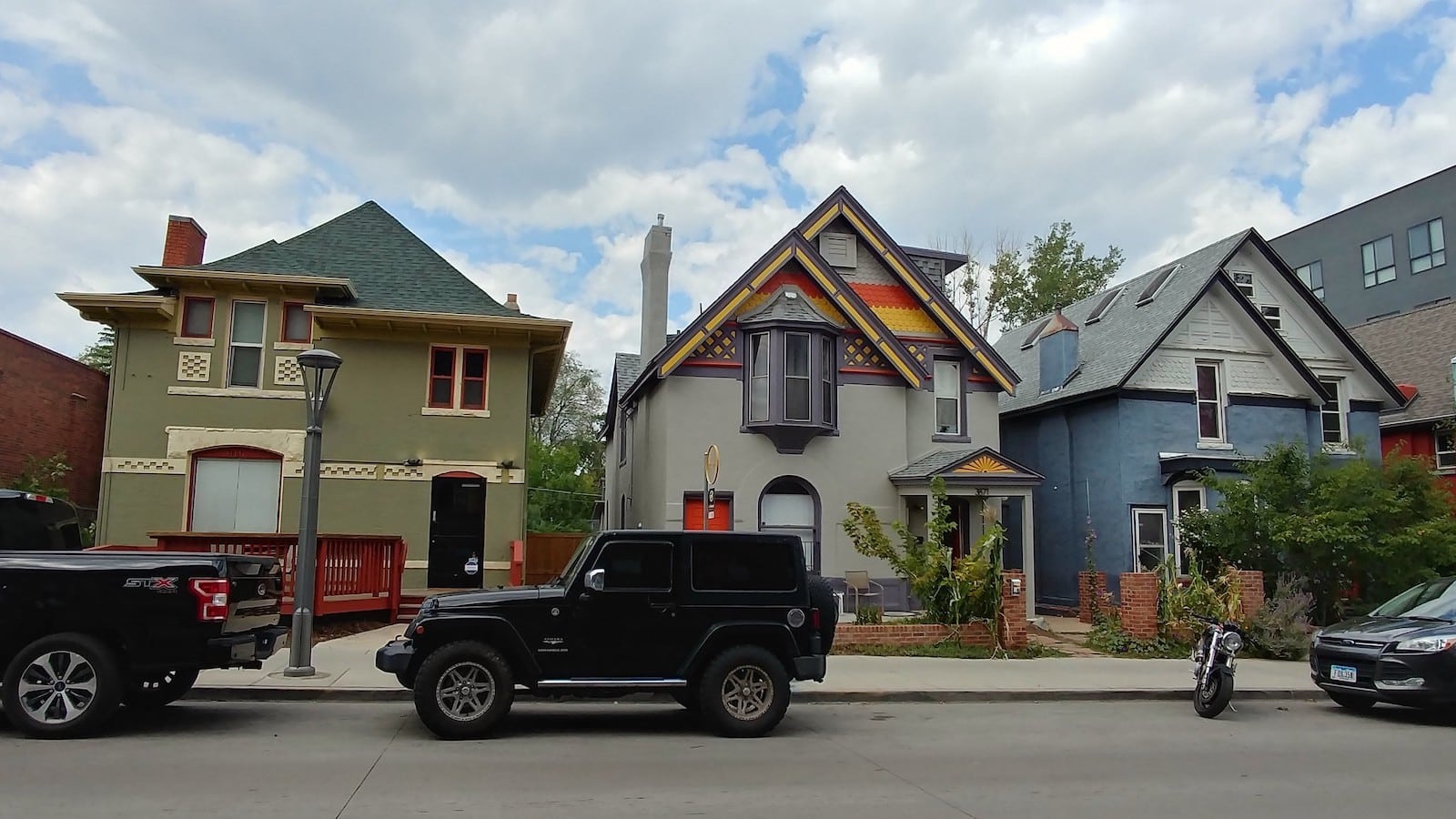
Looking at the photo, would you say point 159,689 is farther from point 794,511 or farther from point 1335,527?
→ point 1335,527

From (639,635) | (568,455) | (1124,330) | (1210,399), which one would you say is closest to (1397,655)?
(639,635)

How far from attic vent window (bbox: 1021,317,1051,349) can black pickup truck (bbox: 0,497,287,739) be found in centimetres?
2244

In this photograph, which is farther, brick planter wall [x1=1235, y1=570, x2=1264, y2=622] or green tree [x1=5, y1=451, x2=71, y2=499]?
green tree [x1=5, y1=451, x2=71, y2=499]

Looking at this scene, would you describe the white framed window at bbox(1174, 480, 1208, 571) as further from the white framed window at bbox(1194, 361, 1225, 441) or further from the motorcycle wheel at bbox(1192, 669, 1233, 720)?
the motorcycle wheel at bbox(1192, 669, 1233, 720)

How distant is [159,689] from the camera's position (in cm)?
955

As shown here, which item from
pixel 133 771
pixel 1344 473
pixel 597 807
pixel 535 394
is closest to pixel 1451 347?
pixel 1344 473

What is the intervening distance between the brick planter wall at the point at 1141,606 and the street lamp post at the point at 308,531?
11.6m

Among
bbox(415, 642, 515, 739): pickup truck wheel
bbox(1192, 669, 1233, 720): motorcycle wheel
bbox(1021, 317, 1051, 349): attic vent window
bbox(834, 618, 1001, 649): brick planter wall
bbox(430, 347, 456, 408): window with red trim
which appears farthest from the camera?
bbox(1021, 317, 1051, 349): attic vent window

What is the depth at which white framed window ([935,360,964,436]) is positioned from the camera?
21844mm

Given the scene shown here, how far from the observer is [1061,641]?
17.0m

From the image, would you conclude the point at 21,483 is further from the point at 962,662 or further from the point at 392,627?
the point at 962,662

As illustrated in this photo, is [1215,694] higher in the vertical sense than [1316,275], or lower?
lower

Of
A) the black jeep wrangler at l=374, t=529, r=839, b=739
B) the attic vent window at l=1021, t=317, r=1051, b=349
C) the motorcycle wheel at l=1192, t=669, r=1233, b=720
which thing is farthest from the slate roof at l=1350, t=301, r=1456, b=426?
the black jeep wrangler at l=374, t=529, r=839, b=739

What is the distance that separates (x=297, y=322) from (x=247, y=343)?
3.13 feet
